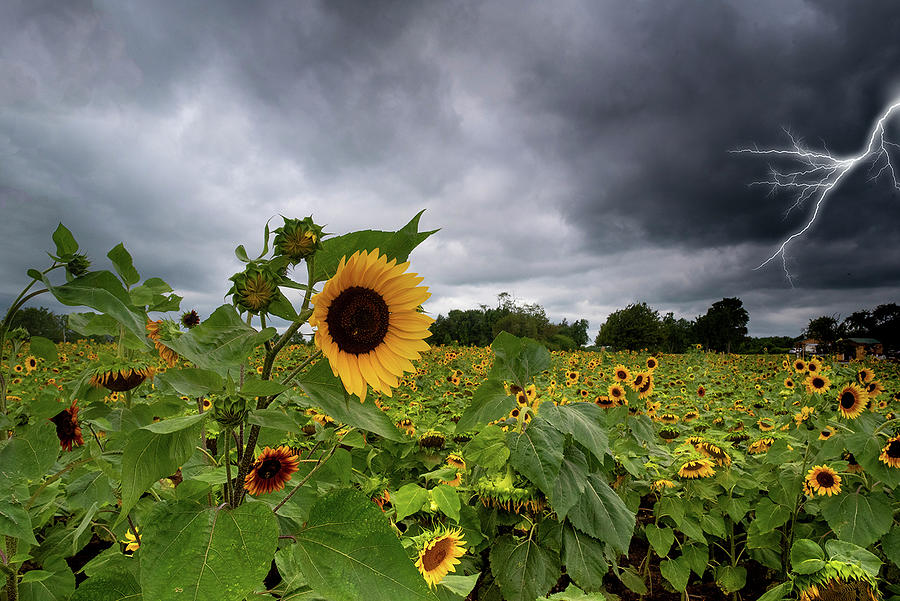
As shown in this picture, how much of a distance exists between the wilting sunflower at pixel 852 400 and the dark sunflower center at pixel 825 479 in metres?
1.04

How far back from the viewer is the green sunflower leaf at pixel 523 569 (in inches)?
72.6

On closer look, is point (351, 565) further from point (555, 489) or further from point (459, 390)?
point (459, 390)

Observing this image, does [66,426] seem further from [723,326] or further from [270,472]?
[723,326]

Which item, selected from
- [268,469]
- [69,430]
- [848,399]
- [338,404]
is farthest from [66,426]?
[848,399]

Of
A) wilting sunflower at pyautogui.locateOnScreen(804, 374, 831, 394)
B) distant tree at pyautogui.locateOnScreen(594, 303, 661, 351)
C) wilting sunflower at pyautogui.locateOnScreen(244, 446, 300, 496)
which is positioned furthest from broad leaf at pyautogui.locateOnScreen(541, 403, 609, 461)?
distant tree at pyautogui.locateOnScreen(594, 303, 661, 351)

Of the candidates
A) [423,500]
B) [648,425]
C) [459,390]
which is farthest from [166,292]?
[459,390]

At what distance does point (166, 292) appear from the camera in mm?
1140

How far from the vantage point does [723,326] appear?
145 ft

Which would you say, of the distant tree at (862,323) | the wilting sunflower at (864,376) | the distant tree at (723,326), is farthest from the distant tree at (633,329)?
the wilting sunflower at (864,376)

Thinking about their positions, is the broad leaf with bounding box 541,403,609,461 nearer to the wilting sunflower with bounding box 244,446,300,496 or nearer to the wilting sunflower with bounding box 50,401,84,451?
the wilting sunflower with bounding box 244,446,300,496

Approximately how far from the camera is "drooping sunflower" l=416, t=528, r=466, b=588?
1404 mm

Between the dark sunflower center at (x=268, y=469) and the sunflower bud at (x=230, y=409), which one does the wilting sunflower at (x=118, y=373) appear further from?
the sunflower bud at (x=230, y=409)

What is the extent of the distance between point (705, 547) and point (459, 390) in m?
4.05

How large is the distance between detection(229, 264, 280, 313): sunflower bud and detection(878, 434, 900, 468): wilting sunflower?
315 cm
